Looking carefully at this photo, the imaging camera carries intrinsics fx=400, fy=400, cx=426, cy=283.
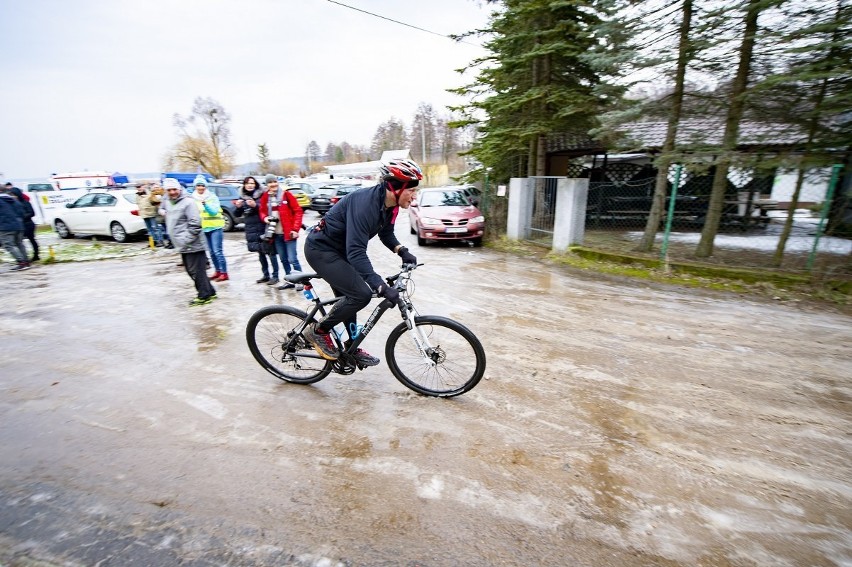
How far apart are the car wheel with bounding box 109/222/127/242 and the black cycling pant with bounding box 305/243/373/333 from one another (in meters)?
13.1

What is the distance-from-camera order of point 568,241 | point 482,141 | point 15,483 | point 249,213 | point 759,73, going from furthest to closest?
point 482,141 < point 568,241 < point 249,213 < point 759,73 < point 15,483

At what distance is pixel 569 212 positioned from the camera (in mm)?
9648

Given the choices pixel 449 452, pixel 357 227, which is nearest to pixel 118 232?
pixel 357 227

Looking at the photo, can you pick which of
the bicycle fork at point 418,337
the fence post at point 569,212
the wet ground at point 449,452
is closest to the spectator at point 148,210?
the wet ground at point 449,452

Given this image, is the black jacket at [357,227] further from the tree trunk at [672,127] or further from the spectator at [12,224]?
the spectator at [12,224]

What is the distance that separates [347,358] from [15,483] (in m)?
2.43

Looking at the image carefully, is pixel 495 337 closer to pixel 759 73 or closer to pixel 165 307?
pixel 165 307

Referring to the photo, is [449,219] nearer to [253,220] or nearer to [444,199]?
[444,199]

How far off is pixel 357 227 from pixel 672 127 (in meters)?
7.97

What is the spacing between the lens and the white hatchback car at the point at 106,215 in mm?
12914

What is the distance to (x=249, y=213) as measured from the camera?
773cm

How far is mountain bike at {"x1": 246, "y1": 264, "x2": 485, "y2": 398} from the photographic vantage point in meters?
3.48

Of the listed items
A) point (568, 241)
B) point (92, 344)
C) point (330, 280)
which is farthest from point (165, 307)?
point (568, 241)

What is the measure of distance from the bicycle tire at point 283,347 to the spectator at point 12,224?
9.09m
